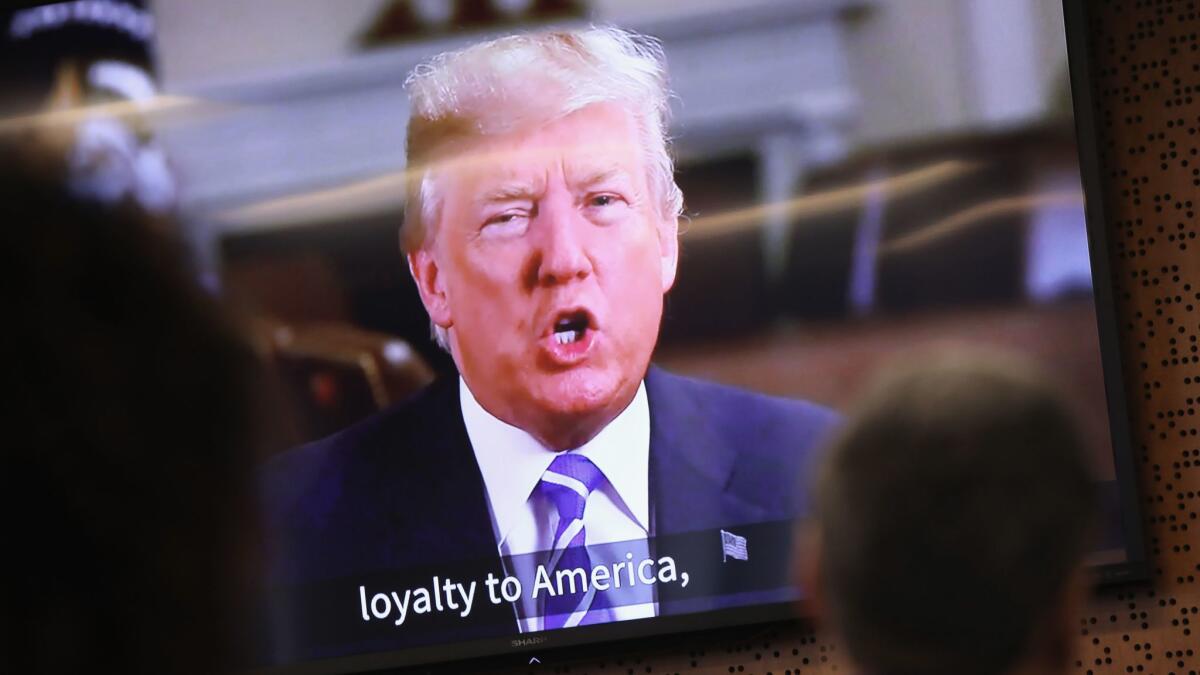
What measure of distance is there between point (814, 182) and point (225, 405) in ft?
8.07

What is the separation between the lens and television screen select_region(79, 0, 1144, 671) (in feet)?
→ 8.94

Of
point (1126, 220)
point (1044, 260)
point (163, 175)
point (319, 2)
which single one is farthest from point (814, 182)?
point (163, 175)

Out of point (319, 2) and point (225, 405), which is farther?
point (319, 2)

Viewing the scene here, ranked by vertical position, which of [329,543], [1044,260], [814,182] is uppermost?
[814,182]

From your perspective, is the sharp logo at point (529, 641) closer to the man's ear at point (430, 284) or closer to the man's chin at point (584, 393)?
the man's chin at point (584, 393)

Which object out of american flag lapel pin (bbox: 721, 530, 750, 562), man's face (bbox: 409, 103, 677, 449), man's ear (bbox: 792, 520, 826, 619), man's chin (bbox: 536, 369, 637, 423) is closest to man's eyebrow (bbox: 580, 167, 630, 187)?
man's face (bbox: 409, 103, 677, 449)

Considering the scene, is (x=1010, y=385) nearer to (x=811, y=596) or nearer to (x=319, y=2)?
(x=811, y=596)

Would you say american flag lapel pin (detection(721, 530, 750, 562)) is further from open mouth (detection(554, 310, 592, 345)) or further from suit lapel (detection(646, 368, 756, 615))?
open mouth (detection(554, 310, 592, 345))

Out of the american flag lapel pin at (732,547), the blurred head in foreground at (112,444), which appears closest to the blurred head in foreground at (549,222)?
the american flag lapel pin at (732,547)

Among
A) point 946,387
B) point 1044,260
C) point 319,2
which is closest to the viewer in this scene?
point 946,387

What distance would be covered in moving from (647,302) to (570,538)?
0.51 meters

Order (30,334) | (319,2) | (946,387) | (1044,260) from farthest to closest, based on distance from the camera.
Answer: (319,2)
(1044,260)
(946,387)
(30,334)

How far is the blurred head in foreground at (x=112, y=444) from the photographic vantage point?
0.40 m

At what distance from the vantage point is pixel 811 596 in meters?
0.75
